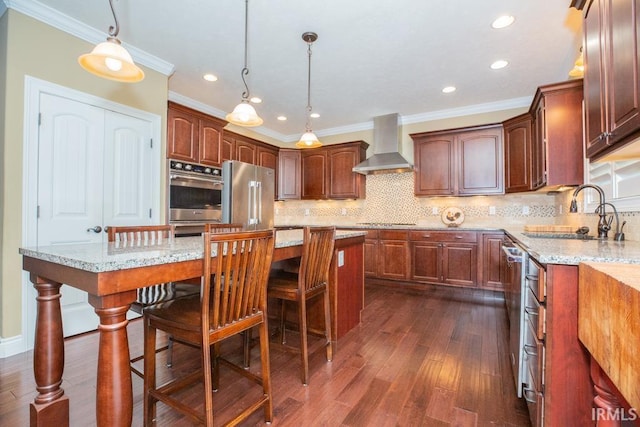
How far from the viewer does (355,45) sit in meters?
2.82

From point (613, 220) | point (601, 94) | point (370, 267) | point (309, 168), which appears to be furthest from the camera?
point (309, 168)

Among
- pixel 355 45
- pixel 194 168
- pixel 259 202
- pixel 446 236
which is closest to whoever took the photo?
pixel 355 45

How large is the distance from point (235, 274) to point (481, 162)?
4009 mm

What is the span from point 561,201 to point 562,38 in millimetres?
1817

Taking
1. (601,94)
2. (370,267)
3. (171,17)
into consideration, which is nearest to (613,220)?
(601,94)

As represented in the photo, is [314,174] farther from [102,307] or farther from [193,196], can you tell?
[102,307]

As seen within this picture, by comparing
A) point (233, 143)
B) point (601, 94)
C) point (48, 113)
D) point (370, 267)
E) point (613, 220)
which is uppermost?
point (233, 143)

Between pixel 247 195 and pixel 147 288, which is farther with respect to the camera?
pixel 247 195

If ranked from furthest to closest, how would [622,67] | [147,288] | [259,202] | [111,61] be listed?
1. [259,202]
2. [147,288]
3. [111,61]
4. [622,67]

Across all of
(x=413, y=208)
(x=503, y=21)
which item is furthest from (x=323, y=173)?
(x=503, y=21)

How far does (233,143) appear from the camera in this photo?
459 centimetres

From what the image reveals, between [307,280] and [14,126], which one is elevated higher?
[14,126]

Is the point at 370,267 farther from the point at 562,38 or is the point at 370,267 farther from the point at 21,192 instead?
the point at 21,192

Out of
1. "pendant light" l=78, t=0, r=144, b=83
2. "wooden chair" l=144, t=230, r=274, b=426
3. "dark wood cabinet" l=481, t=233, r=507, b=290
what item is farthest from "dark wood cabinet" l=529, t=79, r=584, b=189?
"pendant light" l=78, t=0, r=144, b=83
